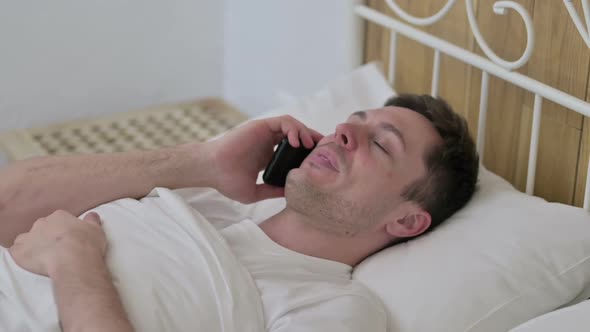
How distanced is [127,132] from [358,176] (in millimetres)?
1071

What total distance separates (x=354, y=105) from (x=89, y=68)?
1.06m

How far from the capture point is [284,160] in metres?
1.53

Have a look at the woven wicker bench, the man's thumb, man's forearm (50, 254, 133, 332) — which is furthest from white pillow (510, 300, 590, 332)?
the woven wicker bench

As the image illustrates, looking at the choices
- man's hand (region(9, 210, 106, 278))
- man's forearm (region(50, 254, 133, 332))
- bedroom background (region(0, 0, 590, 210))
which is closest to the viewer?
man's forearm (region(50, 254, 133, 332))

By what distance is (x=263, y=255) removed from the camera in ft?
4.58

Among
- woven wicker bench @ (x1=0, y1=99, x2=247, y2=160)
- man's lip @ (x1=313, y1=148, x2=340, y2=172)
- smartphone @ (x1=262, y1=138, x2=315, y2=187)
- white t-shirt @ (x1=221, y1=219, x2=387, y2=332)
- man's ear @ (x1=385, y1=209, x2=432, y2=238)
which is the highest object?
man's lip @ (x1=313, y1=148, x2=340, y2=172)

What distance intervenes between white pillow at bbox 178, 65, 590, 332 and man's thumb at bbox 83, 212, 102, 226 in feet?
1.47

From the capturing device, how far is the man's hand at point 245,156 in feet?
5.17

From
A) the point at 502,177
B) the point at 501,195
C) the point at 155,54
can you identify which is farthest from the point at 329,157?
the point at 155,54

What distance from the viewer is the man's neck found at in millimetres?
1436

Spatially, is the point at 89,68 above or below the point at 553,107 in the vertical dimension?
below

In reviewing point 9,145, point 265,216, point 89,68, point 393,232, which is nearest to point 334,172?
point 393,232

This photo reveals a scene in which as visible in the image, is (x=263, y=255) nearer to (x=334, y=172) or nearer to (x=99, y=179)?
(x=334, y=172)

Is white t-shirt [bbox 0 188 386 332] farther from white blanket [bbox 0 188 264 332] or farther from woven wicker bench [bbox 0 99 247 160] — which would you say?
woven wicker bench [bbox 0 99 247 160]
